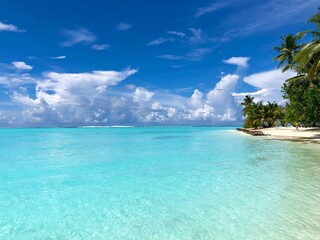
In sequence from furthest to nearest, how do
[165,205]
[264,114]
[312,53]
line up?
1. [264,114]
2. [312,53]
3. [165,205]

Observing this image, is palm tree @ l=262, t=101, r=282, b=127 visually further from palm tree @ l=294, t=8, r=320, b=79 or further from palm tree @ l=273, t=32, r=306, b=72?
palm tree @ l=294, t=8, r=320, b=79

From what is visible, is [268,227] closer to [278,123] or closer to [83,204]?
[83,204]

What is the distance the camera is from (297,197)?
7.07 meters

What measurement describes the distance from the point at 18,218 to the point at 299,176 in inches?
377

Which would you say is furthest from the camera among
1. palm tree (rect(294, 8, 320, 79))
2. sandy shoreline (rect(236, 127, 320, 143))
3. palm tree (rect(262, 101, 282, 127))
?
palm tree (rect(262, 101, 282, 127))

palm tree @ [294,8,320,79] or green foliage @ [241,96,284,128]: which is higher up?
palm tree @ [294,8,320,79]

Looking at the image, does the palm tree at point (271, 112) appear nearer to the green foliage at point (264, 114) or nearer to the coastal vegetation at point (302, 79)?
the green foliage at point (264, 114)

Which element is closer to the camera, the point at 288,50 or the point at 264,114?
the point at 288,50

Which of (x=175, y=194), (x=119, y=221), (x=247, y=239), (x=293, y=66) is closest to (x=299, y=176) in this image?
(x=175, y=194)

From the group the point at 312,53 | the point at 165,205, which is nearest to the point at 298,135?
the point at 312,53

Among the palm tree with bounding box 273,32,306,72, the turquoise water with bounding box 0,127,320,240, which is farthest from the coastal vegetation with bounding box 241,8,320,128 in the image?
the turquoise water with bounding box 0,127,320,240

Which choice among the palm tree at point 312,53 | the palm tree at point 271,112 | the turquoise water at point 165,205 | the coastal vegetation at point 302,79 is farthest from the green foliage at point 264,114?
the turquoise water at point 165,205

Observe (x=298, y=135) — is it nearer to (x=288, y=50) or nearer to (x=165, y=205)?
(x=288, y=50)

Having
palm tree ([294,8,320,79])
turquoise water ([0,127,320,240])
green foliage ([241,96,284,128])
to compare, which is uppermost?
palm tree ([294,8,320,79])
